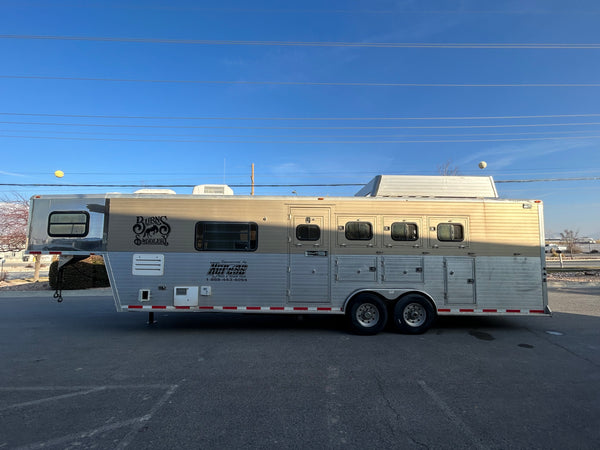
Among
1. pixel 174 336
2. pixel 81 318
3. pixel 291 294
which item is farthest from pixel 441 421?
pixel 81 318

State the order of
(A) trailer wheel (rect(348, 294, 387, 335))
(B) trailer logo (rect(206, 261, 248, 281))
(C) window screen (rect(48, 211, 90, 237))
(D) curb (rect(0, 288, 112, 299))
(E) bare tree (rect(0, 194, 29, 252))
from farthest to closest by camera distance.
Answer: (E) bare tree (rect(0, 194, 29, 252))
(D) curb (rect(0, 288, 112, 299))
(C) window screen (rect(48, 211, 90, 237))
(B) trailer logo (rect(206, 261, 248, 281))
(A) trailer wheel (rect(348, 294, 387, 335))

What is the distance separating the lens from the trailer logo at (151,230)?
21.8ft

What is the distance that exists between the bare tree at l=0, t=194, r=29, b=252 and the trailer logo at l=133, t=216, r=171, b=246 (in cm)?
1490

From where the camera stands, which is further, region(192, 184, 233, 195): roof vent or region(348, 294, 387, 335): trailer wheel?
region(192, 184, 233, 195): roof vent

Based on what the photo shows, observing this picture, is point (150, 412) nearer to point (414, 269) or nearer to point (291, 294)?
point (291, 294)

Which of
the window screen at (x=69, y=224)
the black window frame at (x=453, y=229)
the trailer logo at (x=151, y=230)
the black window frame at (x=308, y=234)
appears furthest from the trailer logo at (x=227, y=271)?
the black window frame at (x=453, y=229)

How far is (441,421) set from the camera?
10.7ft

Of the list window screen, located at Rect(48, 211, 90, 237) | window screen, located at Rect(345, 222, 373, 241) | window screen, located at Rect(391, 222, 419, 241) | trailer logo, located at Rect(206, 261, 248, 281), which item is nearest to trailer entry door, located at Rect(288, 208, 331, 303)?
window screen, located at Rect(345, 222, 373, 241)

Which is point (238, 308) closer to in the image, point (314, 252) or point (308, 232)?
point (314, 252)

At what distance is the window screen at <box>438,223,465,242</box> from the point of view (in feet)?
21.6

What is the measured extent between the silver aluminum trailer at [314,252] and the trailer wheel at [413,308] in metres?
0.02

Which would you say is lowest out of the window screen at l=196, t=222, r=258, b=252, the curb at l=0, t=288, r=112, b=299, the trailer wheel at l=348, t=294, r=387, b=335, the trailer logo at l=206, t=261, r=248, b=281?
the curb at l=0, t=288, r=112, b=299

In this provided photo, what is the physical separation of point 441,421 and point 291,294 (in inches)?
147

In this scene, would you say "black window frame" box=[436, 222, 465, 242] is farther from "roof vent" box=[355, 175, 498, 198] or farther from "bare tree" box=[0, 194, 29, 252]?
"bare tree" box=[0, 194, 29, 252]
